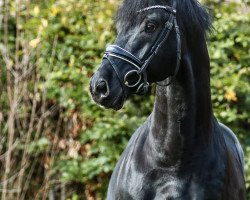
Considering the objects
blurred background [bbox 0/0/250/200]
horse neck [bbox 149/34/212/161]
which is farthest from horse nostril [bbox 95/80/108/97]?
blurred background [bbox 0/0/250/200]

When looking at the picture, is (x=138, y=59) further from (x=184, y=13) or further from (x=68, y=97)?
(x=68, y=97)

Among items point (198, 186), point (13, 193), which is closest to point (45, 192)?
point (13, 193)

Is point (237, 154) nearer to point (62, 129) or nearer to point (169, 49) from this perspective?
point (169, 49)

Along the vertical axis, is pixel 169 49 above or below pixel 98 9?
below

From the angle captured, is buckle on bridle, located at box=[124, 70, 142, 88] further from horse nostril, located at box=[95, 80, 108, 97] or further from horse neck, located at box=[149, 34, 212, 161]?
horse neck, located at box=[149, 34, 212, 161]

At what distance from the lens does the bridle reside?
3779 mm

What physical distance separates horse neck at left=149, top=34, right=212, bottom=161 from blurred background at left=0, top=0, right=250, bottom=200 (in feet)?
10.8

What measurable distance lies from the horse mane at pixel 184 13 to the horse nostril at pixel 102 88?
37 cm

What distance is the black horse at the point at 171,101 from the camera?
3826 millimetres

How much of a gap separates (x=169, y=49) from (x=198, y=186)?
807 millimetres

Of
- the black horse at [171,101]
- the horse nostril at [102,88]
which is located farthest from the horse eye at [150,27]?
the horse nostril at [102,88]

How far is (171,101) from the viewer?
13.5ft

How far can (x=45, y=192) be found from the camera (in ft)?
28.1

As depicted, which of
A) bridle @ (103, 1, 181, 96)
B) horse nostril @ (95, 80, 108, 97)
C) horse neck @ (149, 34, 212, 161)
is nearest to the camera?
horse nostril @ (95, 80, 108, 97)
